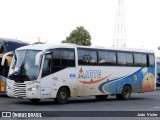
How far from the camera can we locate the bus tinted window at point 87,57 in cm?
2402

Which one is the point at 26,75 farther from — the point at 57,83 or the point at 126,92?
the point at 126,92

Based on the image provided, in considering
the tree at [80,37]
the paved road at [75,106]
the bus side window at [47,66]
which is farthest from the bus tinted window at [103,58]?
the tree at [80,37]

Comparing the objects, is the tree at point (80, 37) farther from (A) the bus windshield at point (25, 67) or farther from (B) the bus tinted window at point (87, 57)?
(A) the bus windshield at point (25, 67)

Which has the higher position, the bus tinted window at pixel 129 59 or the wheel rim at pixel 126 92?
the bus tinted window at pixel 129 59

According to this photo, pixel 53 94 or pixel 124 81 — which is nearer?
pixel 53 94

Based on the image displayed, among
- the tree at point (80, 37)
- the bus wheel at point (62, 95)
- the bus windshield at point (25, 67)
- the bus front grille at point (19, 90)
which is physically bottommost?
the bus wheel at point (62, 95)

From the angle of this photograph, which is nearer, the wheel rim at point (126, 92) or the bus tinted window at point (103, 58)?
the bus tinted window at point (103, 58)

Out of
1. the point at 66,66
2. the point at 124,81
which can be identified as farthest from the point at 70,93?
the point at 124,81

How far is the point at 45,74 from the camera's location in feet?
71.1

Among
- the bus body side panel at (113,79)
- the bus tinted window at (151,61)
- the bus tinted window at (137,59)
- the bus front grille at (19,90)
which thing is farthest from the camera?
the bus tinted window at (151,61)

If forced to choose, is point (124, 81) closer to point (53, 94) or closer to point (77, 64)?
point (77, 64)

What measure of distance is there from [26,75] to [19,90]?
763 mm

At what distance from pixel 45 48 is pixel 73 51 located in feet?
7.03

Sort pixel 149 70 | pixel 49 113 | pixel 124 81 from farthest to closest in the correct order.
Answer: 1. pixel 149 70
2. pixel 124 81
3. pixel 49 113
